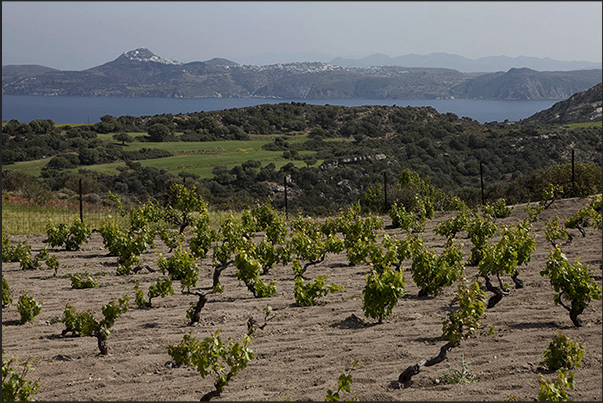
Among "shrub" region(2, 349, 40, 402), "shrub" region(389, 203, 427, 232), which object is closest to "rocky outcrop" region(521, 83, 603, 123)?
"shrub" region(389, 203, 427, 232)

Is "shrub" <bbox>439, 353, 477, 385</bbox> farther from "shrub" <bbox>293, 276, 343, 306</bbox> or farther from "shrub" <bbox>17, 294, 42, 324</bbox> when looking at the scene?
"shrub" <bbox>17, 294, 42, 324</bbox>

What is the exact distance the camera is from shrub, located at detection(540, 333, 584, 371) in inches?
197

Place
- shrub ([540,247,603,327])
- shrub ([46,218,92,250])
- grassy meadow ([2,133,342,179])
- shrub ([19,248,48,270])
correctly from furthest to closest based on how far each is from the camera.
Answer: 1. grassy meadow ([2,133,342,179])
2. shrub ([46,218,92,250])
3. shrub ([19,248,48,270])
4. shrub ([540,247,603,327])

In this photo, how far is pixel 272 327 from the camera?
7.04 meters

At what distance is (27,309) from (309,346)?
155 inches

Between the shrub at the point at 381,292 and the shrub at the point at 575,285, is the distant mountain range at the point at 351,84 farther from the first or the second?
the shrub at the point at 575,285

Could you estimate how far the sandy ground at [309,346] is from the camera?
5098 millimetres

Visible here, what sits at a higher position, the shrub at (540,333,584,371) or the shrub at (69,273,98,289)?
the shrub at (540,333,584,371)

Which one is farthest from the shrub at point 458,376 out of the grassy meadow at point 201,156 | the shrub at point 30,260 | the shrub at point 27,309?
the grassy meadow at point 201,156

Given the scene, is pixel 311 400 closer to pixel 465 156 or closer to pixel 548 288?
pixel 548 288

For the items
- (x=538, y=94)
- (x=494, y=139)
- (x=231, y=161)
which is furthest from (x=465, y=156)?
(x=538, y=94)

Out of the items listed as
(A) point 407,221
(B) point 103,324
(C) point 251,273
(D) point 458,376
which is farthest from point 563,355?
(A) point 407,221

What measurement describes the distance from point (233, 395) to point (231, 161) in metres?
40.5

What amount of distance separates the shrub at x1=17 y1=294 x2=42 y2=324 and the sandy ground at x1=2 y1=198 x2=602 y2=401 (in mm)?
110
